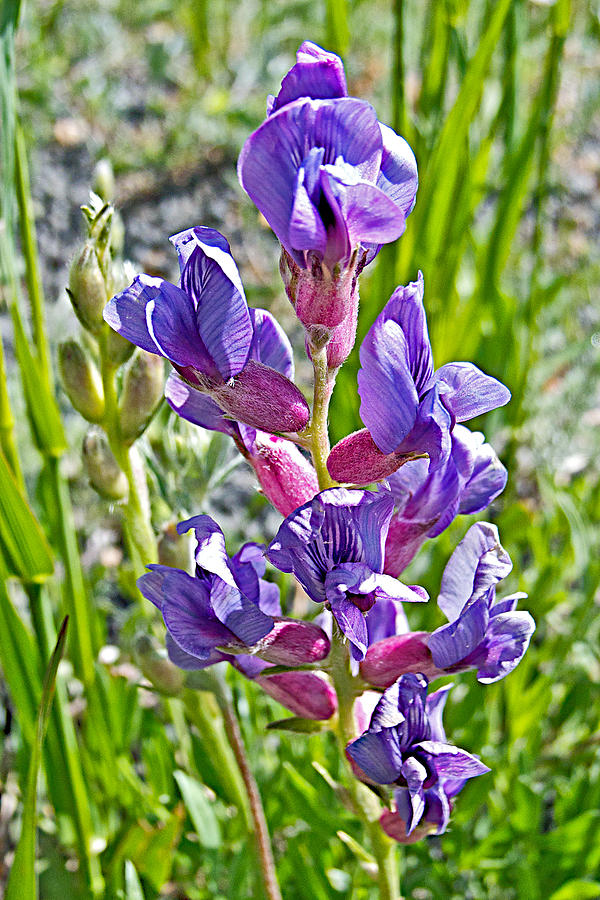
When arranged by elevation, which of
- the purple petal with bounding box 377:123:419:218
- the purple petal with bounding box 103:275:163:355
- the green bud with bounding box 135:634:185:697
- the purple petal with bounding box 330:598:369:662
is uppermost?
the purple petal with bounding box 377:123:419:218

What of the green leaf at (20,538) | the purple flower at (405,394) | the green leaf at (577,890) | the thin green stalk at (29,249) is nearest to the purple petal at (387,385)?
the purple flower at (405,394)

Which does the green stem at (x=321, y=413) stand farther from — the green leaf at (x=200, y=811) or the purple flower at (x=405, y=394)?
the green leaf at (x=200, y=811)

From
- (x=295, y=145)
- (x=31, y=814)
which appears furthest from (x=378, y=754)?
(x=295, y=145)

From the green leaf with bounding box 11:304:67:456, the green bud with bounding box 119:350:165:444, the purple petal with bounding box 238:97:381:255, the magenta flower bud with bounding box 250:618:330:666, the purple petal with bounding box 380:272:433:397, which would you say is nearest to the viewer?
the purple petal with bounding box 238:97:381:255

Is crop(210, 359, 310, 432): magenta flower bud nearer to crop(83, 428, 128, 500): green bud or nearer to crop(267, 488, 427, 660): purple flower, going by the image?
crop(267, 488, 427, 660): purple flower

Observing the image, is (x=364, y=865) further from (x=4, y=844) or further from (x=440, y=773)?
(x=4, y=844)

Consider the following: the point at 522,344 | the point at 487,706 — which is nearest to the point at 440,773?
the point at 487,706

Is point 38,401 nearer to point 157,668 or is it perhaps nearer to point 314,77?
point 157,668

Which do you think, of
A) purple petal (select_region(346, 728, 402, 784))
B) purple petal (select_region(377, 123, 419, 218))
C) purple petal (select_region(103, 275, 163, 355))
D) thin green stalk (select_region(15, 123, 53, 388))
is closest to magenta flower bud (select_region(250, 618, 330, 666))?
purple petal (select_region(346, 728, 402, 784))
